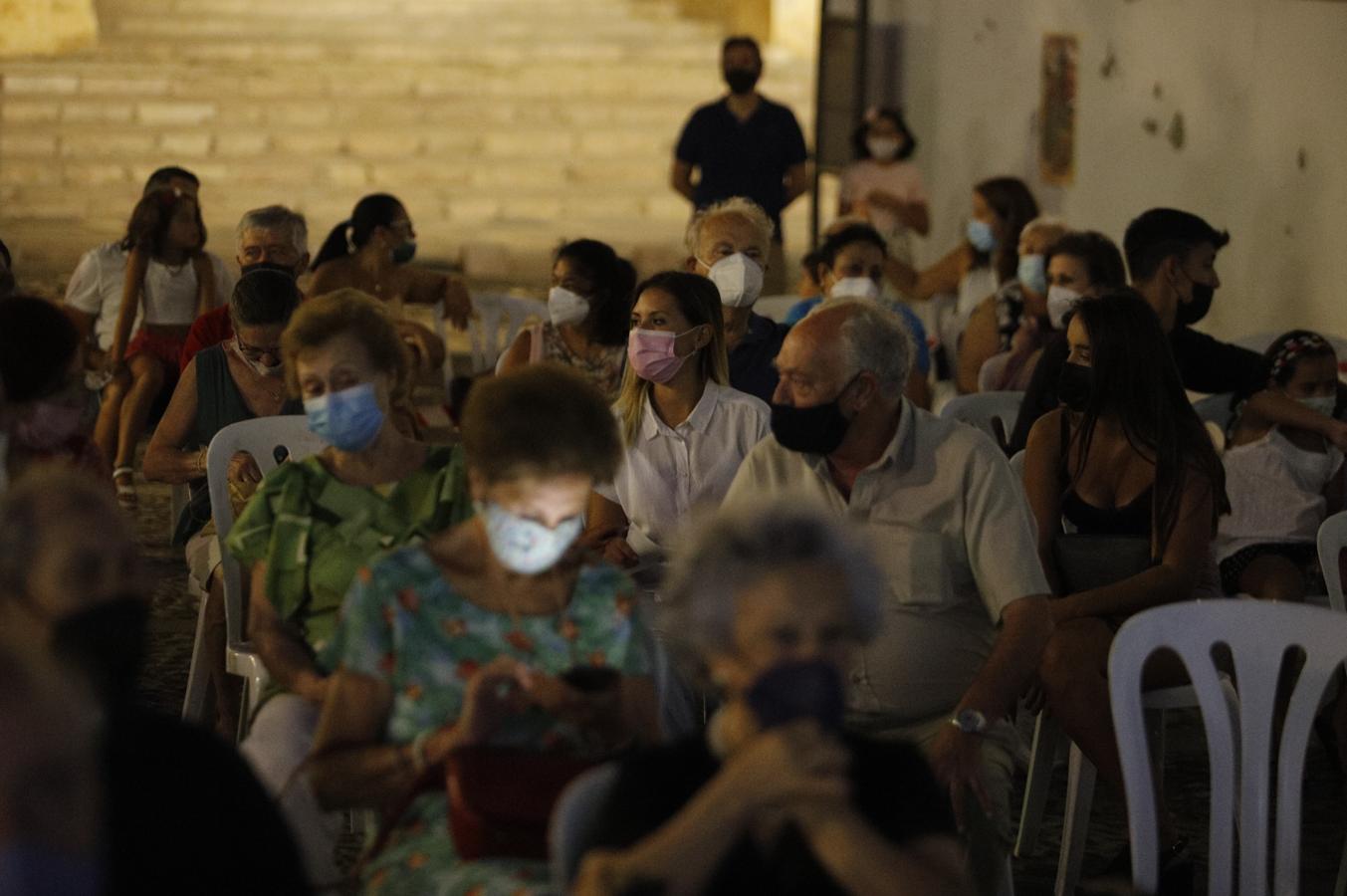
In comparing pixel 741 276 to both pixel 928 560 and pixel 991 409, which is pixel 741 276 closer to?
pixel 991 409

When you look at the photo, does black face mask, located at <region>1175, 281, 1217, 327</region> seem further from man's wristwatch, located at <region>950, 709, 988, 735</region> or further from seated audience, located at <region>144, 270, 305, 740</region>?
man's wristwatch, located at <region>950, 709, 988, 735</region>

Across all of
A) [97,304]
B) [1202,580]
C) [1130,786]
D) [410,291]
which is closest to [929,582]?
[1130,786]

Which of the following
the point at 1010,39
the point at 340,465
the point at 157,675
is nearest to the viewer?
Answer: the point at 340,465

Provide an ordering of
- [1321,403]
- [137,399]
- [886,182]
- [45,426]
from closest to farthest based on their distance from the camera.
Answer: [45,426]
[1321,403]
[137,399]
[886,182]

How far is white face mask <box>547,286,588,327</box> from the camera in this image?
20.6 ft

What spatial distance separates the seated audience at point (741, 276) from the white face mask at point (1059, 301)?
0.86 m

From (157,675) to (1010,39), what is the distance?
7.01 metres

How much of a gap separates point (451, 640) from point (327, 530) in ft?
2.48

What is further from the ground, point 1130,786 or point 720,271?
point 720,271

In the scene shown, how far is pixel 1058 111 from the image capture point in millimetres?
10742

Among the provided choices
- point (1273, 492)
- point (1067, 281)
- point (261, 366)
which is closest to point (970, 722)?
point (1273, 492)

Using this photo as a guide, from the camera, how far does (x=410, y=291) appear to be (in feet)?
26.5

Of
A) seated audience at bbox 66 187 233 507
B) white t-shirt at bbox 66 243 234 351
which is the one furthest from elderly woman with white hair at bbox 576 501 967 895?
white t-shirt at bbox 66 243 234 351

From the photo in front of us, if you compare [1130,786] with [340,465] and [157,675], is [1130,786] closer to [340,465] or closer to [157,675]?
[340,465]
